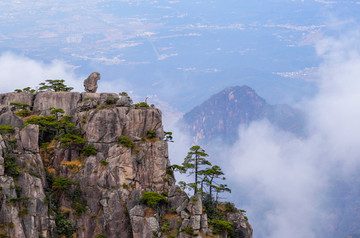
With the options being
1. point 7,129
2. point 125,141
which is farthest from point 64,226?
point 7,129

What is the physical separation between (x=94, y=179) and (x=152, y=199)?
345 inches

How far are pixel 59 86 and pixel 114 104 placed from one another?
56.6ft

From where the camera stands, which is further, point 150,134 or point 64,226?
point 150,134

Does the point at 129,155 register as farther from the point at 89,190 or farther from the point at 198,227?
the point at 198,227

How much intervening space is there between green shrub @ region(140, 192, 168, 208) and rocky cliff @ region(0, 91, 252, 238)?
0.13 m

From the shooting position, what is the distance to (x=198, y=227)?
6669cm

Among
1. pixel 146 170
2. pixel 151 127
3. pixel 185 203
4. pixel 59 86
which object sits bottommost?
pixel 185 203

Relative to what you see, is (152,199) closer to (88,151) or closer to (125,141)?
(125,141)

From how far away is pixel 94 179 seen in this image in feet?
230

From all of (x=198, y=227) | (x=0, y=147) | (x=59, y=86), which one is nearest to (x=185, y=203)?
(x=198, y=227)

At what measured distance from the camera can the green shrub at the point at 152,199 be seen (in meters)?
67.4

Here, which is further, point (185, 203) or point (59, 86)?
point (59, 86)

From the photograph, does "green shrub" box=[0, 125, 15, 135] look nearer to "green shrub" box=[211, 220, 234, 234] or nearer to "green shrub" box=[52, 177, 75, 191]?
"green shrub" box=[52, 177, 75, 191]

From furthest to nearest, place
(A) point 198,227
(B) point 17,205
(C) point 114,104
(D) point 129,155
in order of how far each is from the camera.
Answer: (C) point 114,104
(D) point 129,155
(A) point 198,227
(B) point 17,205
